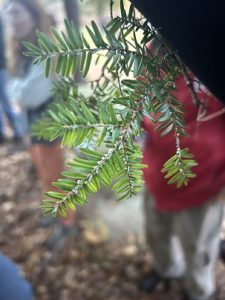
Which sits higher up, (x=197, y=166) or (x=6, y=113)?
(x=6, y=113)

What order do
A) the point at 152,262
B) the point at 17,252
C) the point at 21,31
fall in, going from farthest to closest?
the point at 17,252 < the point at 152,262 < the point at 21,31

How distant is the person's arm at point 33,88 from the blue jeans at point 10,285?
945 millimetres

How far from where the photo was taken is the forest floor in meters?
2.12

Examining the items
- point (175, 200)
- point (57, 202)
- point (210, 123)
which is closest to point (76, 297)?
point (175, 200)

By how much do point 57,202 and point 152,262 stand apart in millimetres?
1975

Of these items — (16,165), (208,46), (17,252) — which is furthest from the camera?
(16,165)

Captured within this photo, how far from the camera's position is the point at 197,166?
136cm

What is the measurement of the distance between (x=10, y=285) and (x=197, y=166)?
74 cm

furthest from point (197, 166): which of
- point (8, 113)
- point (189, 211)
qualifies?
point (8, 113)

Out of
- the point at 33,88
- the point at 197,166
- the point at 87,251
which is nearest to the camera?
Answer: the point at 197,166

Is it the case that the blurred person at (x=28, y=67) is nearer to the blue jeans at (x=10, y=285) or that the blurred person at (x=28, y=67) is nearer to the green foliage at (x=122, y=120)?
the blue jeans at (x=10, y=285)

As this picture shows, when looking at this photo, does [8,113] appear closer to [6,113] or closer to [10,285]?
[6,113]

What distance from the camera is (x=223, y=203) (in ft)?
5.02

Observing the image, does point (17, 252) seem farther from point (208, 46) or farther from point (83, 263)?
point (208, 46)
